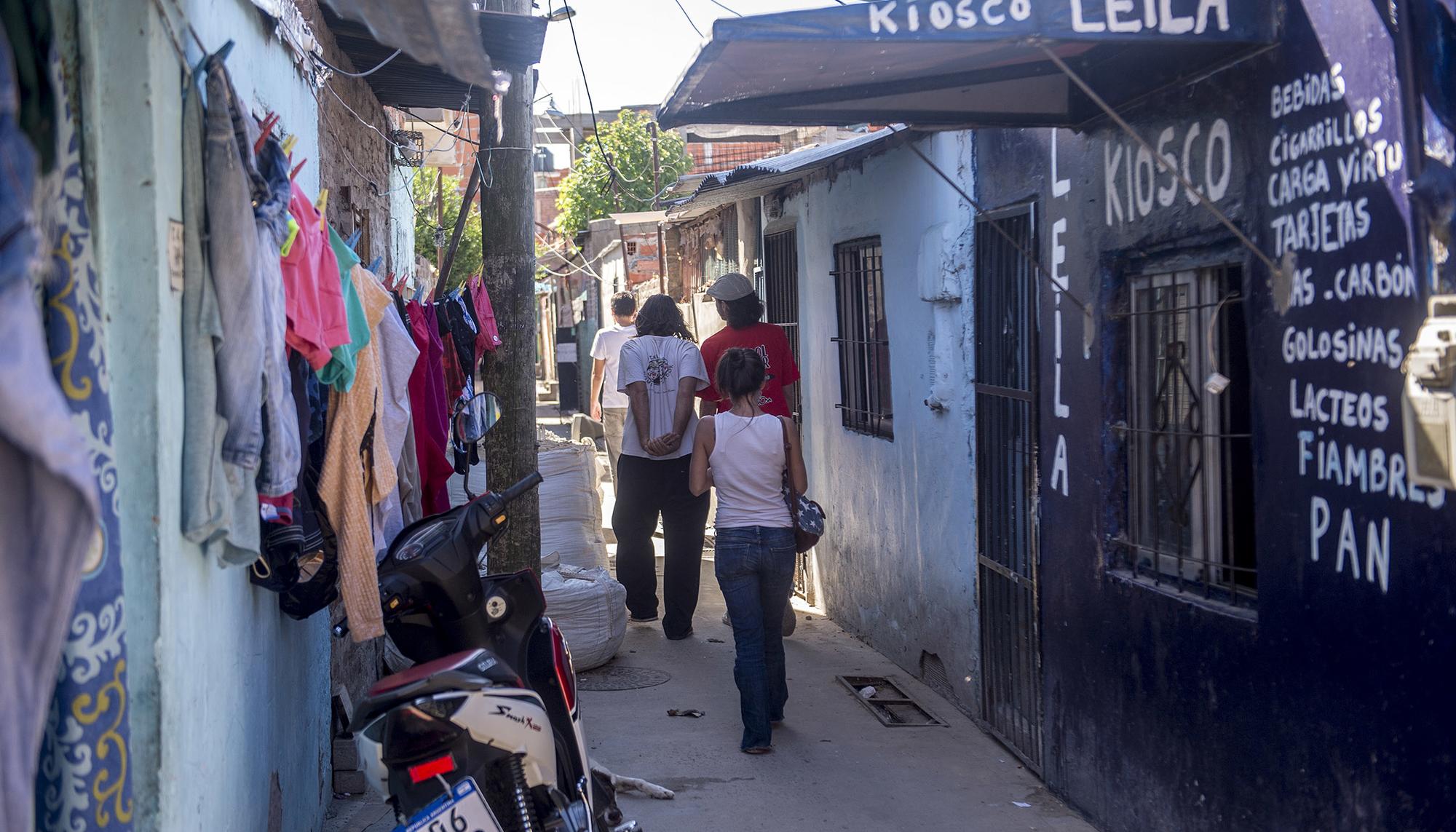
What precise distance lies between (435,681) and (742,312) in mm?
4652

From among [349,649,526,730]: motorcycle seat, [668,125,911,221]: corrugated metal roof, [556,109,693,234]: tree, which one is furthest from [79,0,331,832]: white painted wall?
[556,109,693,234]: tree

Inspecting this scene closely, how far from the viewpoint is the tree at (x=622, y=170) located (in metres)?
27.0

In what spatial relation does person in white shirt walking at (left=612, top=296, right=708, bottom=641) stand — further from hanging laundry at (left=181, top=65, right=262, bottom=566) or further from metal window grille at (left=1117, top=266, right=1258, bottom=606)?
hanging laundry at (left=181, top=65, right=262, bottom=566)

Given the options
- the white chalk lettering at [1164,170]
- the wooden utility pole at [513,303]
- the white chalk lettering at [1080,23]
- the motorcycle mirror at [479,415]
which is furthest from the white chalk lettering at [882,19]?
the wooden utility pole at [513,303]

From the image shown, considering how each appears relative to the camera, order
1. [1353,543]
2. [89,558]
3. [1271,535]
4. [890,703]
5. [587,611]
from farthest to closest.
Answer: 1. [587,611]
2. [890,703]
3. [1271,535]
4. [1353,543]
5. [89,558]

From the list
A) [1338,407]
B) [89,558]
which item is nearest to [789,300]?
[1338,407]

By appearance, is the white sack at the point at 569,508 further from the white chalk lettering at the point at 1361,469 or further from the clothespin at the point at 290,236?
the white chalk lettering at the point at 1361,469

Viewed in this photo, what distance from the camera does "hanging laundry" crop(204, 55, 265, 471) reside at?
9.08 ft

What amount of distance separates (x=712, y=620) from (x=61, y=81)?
6.34 m

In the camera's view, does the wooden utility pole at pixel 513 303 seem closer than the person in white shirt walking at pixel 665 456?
Yes

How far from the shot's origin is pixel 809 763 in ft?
18.3

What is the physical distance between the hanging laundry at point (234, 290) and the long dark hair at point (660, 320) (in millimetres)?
4773

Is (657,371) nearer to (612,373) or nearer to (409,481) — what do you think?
(409,481)

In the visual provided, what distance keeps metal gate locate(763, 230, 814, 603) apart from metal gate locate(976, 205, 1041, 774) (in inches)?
122
